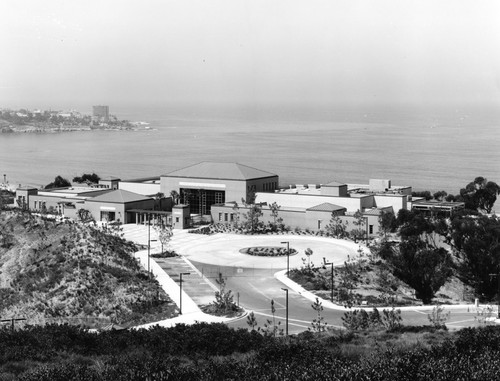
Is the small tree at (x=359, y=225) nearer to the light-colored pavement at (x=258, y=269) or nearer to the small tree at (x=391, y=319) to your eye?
the light-colored pavement at (x=258, y=269)

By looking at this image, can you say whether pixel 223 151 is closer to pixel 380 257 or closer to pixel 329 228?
pixel 329 228

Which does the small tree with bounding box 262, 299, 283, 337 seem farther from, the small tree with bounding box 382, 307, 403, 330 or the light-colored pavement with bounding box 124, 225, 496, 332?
Answer: the small tree with bounding box 382, 307, 403, 330

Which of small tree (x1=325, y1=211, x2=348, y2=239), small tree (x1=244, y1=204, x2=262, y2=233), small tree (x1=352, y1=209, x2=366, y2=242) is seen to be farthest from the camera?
small tree (x1=244, y1=204, x2=262, y2=233)

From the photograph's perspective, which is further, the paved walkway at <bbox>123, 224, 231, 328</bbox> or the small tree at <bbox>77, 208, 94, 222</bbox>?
the small tree at <bbox>77, 208, 94, 222</bbox>

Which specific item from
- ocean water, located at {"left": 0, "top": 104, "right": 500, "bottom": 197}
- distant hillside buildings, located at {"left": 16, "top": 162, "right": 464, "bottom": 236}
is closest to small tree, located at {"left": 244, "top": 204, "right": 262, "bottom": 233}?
distant hillside buildings, located at {"left": 16, "top": 162, "right": 464, "bottom": 236}

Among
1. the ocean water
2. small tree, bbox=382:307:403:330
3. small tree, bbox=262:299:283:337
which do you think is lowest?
the ocean water

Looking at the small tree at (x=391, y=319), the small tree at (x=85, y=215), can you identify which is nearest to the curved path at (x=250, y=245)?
the small tree at (x=85, y=215)

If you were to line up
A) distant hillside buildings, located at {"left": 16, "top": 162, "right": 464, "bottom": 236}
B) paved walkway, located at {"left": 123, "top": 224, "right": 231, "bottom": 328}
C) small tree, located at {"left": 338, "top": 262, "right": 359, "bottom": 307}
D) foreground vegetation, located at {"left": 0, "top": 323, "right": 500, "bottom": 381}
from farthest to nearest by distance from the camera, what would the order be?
1. distant hillside buildings, located at {"left": 16, "top": 162, "right": 464, "bottom": 236}
2. small tree, located at {"left": 338, "top": 262, "right": 359, "bottom": 307}
3. paved walkway, located at {"left": 123, "top": 224, "right": 231, "bottom": 328}
4. foreground vegetation, located at {"left": 0, "top": 323, "right": 500, "bottom": 381}

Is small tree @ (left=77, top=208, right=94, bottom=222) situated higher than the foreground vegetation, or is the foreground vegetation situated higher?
the foreground vegetation
